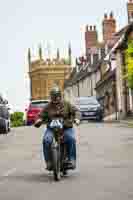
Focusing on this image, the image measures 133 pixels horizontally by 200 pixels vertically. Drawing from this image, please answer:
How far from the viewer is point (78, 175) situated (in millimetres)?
13656

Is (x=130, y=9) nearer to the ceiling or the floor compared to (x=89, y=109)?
nearer to the ceiling

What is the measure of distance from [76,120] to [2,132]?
65.9ft

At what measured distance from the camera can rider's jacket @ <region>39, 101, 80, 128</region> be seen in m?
13.1

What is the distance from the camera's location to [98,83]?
83.4 meters

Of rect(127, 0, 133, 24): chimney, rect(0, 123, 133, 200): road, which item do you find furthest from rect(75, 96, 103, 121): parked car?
rect(127, 0, 133, 24): chimney

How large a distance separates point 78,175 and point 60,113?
1396 mm

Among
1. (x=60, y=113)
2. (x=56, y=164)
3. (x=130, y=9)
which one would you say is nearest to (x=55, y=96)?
(x=60, y=113)

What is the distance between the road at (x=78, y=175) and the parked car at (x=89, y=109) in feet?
78.9

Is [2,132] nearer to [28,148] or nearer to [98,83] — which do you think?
[28,148]

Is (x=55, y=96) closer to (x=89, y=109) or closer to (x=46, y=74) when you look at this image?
(x=89, y=109)

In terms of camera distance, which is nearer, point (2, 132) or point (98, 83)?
point (2, 132)

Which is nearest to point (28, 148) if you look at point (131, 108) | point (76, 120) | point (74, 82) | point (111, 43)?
point (76, 120)

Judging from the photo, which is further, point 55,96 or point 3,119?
point 3,119

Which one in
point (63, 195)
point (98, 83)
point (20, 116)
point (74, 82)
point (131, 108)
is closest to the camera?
point (63, 195)
